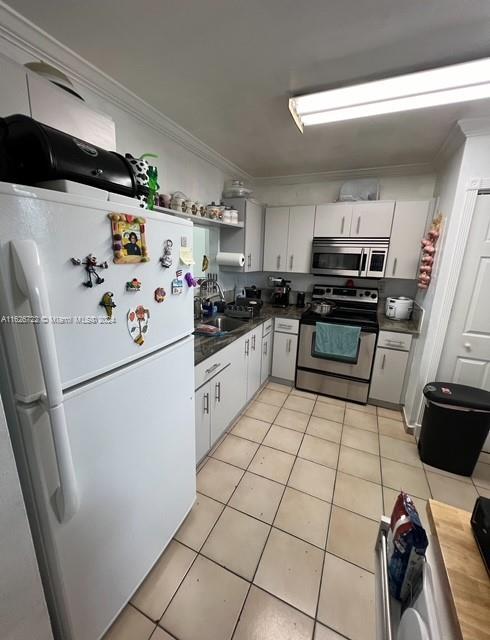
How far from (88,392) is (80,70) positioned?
1736mm

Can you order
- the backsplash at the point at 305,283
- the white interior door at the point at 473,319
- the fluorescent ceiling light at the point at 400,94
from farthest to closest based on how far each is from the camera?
the backsplash at the point at 305,283 → the white interior door at the point at 473,319 → the fluorescent ceiling light at the point at 400,94

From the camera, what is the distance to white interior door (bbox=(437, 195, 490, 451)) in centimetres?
192

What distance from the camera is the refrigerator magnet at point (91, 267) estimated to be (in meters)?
0.75

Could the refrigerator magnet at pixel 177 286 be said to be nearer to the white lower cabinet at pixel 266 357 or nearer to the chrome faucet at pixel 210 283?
the chrome faucet at pixel 210 283

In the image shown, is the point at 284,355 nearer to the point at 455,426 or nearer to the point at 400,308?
the point at 400,308

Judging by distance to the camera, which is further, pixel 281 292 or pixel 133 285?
pixel 281 292

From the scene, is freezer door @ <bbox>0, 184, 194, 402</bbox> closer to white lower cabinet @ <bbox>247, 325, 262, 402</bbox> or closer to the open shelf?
the open shelf

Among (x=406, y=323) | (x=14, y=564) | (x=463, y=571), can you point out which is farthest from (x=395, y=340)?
(x=14, y=564)

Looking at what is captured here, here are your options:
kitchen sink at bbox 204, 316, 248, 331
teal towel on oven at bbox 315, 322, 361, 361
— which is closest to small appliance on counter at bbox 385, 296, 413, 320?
teal towel on oven at bbox 315, 322, 361, 361

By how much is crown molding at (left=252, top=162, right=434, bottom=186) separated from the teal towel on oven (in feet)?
5.77

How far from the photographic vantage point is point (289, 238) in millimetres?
3186

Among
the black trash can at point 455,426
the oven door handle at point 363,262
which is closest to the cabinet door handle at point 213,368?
the black trash can at point 455,426

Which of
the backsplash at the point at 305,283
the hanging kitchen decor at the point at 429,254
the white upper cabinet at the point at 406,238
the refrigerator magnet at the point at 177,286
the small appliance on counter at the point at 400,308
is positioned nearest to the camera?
the refrigerator magnet at the point at 177,286

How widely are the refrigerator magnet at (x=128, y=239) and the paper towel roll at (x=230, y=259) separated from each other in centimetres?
192
